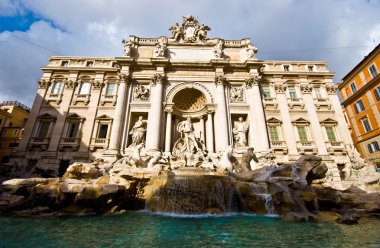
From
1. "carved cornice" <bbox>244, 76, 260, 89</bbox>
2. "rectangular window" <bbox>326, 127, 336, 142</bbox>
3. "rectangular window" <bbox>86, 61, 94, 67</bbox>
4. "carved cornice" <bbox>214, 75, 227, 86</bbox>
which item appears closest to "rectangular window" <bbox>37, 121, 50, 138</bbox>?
"rectangular window" <bbox>86, 61, 94, 67</bbox>

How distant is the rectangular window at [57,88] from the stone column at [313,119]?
25696 millimetres

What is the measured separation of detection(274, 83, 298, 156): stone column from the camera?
16500mm

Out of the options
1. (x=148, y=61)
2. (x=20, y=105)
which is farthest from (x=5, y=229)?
(x=20, y=105)

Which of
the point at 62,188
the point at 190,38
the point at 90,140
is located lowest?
the point at 62,188

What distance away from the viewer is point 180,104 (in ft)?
60.5

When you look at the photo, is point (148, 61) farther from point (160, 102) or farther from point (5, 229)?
point (5, 229)

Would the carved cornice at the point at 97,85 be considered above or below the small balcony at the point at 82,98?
above

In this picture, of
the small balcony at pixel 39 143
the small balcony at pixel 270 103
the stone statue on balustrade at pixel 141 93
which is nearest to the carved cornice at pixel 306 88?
the small balcony at pixel 270 103

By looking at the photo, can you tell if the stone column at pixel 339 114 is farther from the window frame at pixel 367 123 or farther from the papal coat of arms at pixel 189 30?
the papal coat of arms at pixel 189 30

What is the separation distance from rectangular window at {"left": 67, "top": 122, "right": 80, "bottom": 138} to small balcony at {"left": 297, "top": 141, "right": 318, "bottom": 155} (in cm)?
2103

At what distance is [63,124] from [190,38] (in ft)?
52.0

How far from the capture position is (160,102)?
648 inches

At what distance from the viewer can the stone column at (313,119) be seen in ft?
54.1

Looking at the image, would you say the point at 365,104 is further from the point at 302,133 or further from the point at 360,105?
the point at 302,133
